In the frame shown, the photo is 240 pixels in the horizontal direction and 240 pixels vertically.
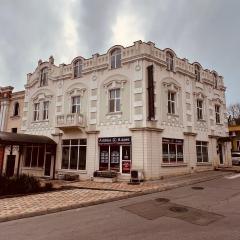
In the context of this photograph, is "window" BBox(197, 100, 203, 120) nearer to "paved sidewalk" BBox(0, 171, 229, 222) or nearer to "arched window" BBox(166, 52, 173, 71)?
"arched window" BBox(166, 52, 173, 71)

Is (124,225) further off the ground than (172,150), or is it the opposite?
(172,150)

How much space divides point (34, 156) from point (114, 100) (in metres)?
9.72

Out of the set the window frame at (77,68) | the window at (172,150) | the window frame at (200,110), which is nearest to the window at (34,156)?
the window frame at (77,68)

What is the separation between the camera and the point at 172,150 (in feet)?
63.3

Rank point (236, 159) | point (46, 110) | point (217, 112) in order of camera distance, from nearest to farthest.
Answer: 1. point (46, 110)
2. point (217, 112)
3. point (236, 159)

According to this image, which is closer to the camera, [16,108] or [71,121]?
[71,121]

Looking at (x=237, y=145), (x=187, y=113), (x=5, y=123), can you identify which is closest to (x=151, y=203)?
(x=187, y=113)

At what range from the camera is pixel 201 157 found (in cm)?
2188

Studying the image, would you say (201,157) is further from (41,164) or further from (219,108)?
(41,164)

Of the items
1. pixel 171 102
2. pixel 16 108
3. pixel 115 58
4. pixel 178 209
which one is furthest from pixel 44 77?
pixel 178 209

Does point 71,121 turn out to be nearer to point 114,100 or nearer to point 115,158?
point 114,100

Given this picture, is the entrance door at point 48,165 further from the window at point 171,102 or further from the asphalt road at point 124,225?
the asphalt road at point 124,225

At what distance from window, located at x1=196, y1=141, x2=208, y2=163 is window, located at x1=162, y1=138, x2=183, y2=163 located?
2506 mm

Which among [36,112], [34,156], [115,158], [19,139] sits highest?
[36,112]
